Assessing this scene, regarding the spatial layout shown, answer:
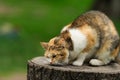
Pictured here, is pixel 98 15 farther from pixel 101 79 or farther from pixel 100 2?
pixel 100 2

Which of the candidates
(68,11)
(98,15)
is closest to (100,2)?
(68,11)

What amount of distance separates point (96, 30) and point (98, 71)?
56 cm

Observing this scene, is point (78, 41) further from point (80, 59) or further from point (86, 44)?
point (80, 59)

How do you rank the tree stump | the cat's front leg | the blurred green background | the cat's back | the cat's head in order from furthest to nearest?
the blurred green background < the cat's back < the cat's front leg < the cat's head < the tree stump

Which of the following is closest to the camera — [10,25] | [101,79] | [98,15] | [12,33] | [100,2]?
[101,79]

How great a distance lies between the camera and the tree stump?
23.0 feet

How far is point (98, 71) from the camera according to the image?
7074mm

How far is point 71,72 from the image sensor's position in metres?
7.04

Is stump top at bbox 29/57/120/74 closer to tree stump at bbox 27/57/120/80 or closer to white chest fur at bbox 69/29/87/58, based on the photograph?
tree stump at bbox 27/57/120/80

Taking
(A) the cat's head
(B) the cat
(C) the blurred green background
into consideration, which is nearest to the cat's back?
(B) the cat

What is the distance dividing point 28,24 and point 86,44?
14.4 metres

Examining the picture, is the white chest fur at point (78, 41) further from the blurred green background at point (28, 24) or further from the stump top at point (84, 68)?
the blurred green background at point (28, 24)

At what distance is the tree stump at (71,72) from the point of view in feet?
23.0

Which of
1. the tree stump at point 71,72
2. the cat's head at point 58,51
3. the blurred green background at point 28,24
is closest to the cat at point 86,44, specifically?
the cat's head at point 58,51
